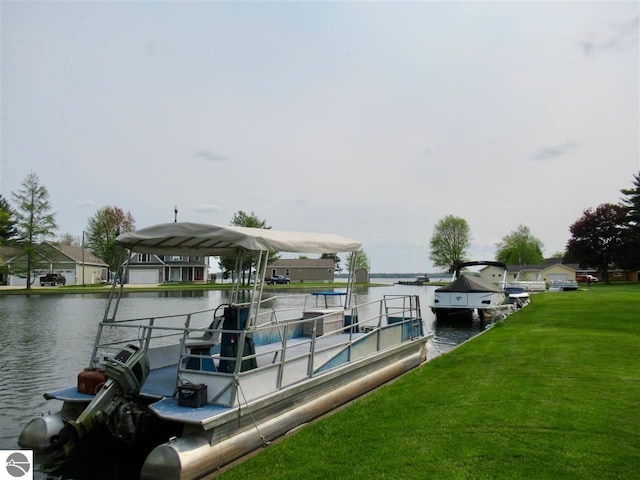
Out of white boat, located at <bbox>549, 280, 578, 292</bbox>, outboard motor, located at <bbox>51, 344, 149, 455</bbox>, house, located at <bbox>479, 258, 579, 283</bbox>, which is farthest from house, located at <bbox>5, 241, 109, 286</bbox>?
house, located at <bbox>479, 258, 579, 283</bbox>

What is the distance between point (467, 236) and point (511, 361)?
85467 millimetres

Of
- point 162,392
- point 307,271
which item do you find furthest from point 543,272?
point 162,392

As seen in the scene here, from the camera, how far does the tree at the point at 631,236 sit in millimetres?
62103

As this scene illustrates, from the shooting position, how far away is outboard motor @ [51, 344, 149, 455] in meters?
6.21

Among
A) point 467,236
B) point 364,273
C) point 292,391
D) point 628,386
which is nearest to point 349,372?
point 292,391

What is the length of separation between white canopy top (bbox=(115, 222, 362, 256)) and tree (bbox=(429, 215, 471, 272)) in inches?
3412

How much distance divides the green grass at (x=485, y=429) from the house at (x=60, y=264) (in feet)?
176

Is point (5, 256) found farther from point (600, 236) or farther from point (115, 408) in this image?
point (600, 236)

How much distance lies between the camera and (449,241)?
93062 mm

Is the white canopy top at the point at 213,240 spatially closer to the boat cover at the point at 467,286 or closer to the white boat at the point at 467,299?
the white boat at the point at 467,299

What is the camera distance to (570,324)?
17.3 m

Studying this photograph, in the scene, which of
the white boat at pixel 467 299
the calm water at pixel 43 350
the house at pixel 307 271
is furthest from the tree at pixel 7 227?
the white boat at pixel 467 299

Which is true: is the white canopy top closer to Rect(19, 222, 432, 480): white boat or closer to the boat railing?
Rect(19, 222, 432, 480): white boat

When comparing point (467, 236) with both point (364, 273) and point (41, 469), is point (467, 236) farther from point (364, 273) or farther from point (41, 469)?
point (41, 469)
